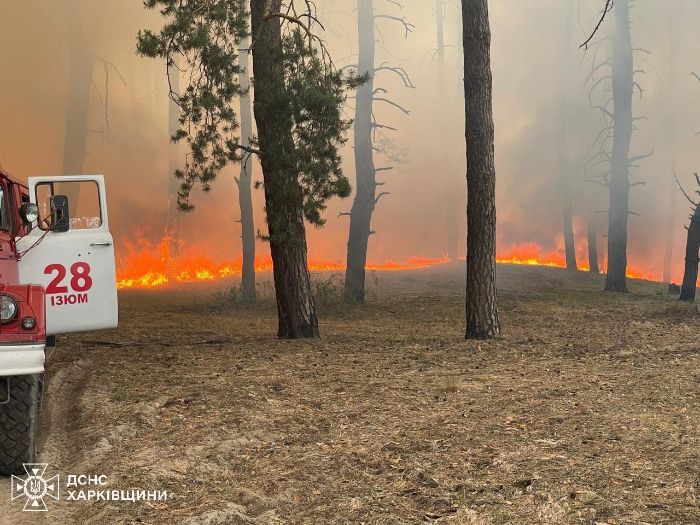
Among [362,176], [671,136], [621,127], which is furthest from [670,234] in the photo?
[362,176]

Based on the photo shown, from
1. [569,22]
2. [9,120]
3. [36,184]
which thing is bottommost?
[36,184]

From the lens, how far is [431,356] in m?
10.6

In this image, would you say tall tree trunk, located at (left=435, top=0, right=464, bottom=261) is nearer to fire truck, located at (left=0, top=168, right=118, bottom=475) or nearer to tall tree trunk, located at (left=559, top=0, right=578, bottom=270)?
tall tree trunk, located at (left=559, top=0, right=578, bottom=270)

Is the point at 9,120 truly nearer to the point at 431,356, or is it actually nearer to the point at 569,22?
the point at 569,22

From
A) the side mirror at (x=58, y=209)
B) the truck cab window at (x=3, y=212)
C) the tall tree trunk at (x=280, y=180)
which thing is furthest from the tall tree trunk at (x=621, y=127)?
the truck cab window at (x=3, y=212)

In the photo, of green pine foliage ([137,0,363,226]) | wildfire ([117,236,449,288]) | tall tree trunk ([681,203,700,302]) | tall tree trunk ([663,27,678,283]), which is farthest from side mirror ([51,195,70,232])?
tall tree trunk ([663,27,678,283])

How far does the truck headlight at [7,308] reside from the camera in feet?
18.2

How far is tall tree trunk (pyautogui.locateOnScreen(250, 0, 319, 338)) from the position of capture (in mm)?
11586

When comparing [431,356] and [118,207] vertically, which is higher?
[118,207]

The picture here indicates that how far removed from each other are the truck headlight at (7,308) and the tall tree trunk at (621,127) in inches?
851

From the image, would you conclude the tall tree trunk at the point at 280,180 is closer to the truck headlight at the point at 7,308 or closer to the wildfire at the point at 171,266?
the truck headlight at the point at 7,308

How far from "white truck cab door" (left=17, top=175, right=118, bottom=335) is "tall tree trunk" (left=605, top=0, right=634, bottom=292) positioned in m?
19.4

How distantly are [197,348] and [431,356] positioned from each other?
3.67m

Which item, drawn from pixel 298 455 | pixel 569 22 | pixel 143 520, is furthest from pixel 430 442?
pixel 569 22
